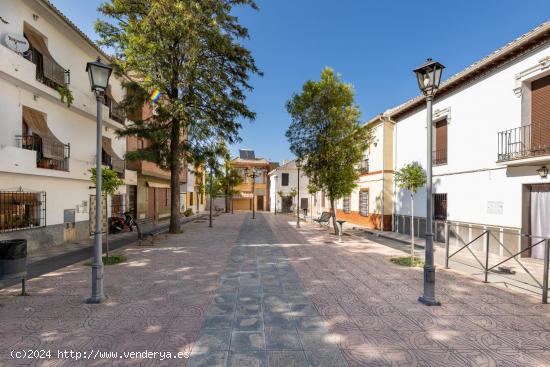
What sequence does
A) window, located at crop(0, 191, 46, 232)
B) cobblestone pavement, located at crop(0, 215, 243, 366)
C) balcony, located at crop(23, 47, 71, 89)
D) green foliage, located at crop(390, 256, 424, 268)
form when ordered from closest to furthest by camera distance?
cobblestone pavement, located at crop(0, 215, 243, 366) < green foliage, located at crop(390, 256, 424, 268) < window, located at crop(0, 191, 46, 232) < balcony, located at crop(23, 47, 71, 89)

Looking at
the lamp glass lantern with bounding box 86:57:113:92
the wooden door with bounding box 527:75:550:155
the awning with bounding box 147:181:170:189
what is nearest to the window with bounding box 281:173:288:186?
the awning with bounding box 147:181:170:189

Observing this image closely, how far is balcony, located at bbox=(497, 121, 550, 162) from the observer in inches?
320

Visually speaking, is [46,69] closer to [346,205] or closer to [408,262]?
[408,262]

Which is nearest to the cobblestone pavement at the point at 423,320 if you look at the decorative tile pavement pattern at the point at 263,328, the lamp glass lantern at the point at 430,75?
the decorative tile pavement pattern at the point at 263,328

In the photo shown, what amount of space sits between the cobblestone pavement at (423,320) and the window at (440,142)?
22.4ft

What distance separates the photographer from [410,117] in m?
14.5

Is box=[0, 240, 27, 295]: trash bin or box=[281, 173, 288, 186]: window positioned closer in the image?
box=[0, 240, 27, 295]: trash bin

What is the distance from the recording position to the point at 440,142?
494 inches

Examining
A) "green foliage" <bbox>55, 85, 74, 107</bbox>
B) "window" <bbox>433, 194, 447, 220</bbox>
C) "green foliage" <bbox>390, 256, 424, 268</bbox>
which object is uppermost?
"green foliage" <bbox>55, 85, 74, 107</bbox>

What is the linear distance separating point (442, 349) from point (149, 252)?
9.27 meters

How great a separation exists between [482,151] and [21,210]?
56.8ft

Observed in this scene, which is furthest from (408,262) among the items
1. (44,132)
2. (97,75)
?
(44,132)

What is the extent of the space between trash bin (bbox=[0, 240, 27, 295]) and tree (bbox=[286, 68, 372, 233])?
11686 mm

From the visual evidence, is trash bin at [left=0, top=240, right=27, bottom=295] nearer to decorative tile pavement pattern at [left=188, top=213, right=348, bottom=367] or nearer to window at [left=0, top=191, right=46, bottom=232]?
decorative tile pavement pattern at [left=188, top=213, right=348, bottom=367]
